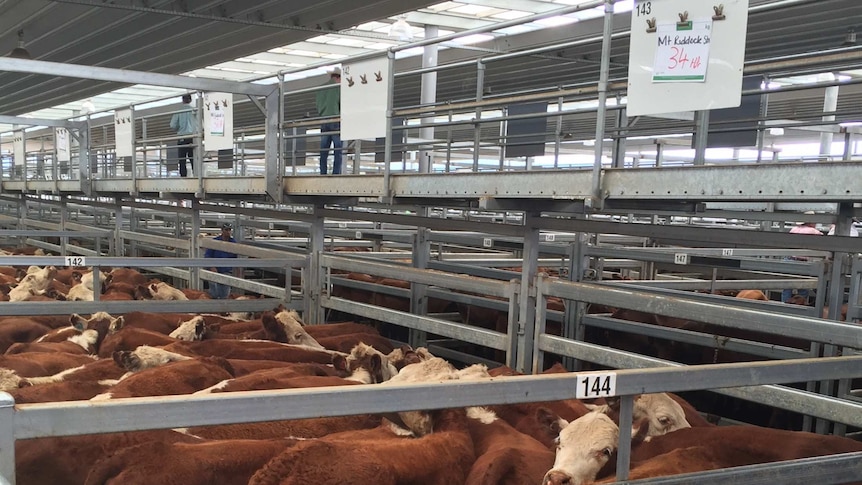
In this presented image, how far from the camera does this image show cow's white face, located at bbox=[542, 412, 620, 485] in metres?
3.04

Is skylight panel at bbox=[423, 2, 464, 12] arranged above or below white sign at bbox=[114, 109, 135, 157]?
above

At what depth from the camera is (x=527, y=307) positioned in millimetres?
4637

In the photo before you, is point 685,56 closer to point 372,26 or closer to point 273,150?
point 273,150

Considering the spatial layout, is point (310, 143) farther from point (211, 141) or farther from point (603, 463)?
point (603, 463)

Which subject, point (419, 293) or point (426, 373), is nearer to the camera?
point (426, 373)

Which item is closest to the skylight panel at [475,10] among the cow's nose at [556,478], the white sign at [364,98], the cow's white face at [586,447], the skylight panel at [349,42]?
the skylight panel at [349,42]

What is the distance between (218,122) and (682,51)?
189 inches

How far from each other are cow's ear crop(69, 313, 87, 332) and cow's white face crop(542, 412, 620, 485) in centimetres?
402

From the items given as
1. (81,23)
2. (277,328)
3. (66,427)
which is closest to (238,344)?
(277,328)

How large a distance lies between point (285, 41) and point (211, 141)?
380cm

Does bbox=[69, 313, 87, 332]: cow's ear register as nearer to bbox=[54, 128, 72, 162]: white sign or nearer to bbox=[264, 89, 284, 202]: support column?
bbox=[264, 89, 284, 202]: support column

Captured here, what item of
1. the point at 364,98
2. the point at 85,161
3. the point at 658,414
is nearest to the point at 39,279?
the point at 85,161

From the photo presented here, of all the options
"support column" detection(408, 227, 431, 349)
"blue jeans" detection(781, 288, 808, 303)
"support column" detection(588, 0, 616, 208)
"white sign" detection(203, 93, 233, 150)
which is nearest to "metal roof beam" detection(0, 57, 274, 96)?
"white sign" detection(203, 93, 233, 150)

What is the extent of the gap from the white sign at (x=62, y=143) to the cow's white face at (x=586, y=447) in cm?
1018
